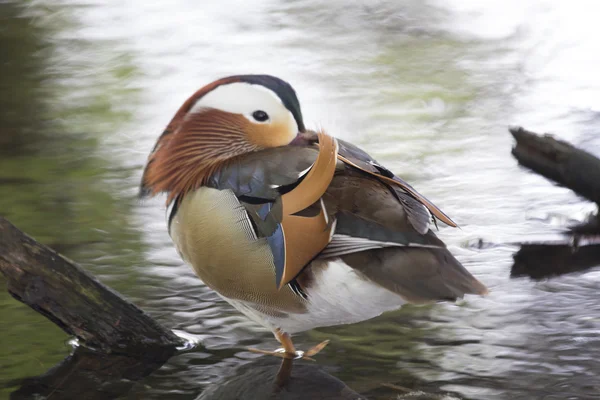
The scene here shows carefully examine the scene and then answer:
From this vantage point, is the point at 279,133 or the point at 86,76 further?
the point at 86,76

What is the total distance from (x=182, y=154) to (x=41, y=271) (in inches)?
22.3

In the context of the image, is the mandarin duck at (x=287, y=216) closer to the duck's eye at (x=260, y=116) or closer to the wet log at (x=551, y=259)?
the duck's eye at (x=260, y=116)

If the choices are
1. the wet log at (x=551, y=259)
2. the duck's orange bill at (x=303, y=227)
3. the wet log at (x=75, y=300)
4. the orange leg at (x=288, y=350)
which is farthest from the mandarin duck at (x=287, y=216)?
the wet log at (x=551, y=259)

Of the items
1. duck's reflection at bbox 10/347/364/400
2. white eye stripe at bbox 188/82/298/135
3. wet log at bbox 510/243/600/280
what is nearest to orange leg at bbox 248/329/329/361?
duck's reflection at bbox 10/347/364/400

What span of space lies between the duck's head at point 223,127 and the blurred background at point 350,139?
633 millimetres

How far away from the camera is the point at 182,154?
281 centimetres

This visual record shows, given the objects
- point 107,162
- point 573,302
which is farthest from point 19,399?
point 107,162

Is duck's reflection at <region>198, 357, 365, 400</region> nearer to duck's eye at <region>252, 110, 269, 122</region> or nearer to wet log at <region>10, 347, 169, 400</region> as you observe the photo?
wet log at <region>10, 347, 169, 400</region>

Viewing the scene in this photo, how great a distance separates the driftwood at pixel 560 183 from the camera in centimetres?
367

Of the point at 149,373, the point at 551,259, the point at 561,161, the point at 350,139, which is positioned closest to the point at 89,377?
the point at 149,373

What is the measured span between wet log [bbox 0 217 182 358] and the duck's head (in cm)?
41

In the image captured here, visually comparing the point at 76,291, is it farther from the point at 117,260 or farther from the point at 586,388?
the point at 586,388

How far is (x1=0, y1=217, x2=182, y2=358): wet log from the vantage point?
2.96 m

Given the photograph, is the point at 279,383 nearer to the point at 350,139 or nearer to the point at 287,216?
the point at 287,216
